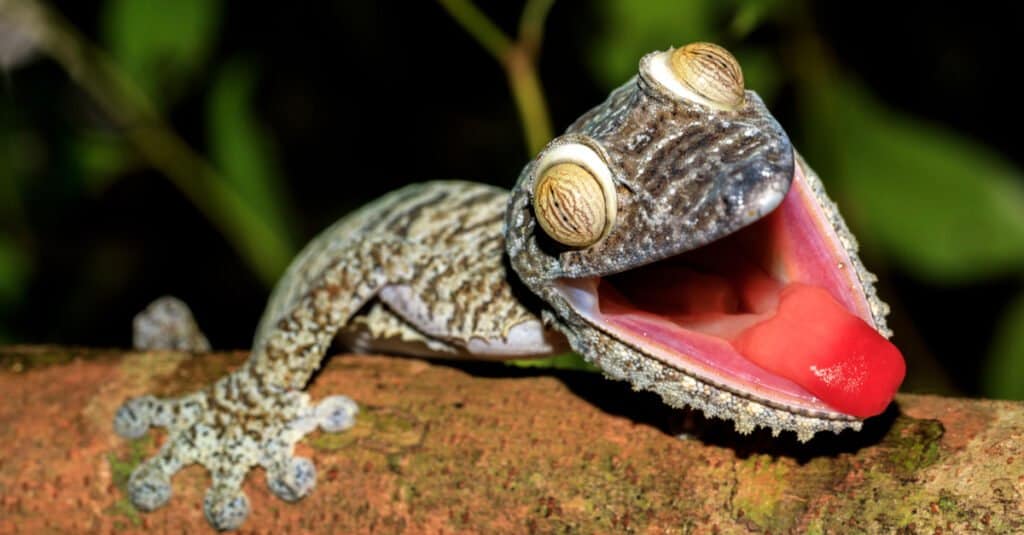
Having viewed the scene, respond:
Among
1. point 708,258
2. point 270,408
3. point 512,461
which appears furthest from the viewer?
point 270,408

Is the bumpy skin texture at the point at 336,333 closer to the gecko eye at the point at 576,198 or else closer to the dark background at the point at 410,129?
the gecko eye at the point at 576,198

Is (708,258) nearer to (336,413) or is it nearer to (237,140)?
(336,413)

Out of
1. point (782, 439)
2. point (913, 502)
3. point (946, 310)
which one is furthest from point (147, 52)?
point (946, 310)

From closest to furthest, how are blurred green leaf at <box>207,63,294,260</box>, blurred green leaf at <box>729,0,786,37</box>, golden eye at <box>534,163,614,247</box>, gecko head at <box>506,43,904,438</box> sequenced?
1. gecko head at <box>506,43,904,438</box>
2. golden eye at <box>534,163,614,247</box>
3. blurred green leaf at <box>729,0,786,37</box>
4. blurred green leaf at <box>207,63,294,260</box>

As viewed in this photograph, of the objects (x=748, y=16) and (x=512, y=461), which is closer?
(x=512, y=461)

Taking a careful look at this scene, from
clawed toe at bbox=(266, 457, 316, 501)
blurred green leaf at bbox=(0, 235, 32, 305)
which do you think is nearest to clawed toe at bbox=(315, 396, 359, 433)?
clawed toe at bbox=(266, 457, 316, 501)

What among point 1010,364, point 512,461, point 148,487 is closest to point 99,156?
point 148,487

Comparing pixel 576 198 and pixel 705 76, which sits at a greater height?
pixel 705 76

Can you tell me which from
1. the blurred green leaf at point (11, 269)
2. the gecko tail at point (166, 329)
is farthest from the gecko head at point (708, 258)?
the blurred green leaf at point (11, 269)

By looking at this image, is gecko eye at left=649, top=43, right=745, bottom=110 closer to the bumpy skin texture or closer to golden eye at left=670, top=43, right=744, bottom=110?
golden eye at left=670, top=43, right=744, bottom=110
